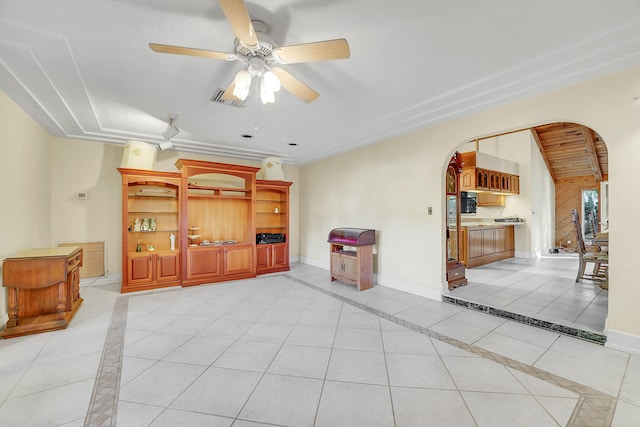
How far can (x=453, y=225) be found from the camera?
15.5 ft

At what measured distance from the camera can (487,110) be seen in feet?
11.6

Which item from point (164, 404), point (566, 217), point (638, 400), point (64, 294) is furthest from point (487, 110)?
point (566, 217)

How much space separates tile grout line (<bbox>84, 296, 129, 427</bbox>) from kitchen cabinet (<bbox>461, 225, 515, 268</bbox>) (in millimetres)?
6260

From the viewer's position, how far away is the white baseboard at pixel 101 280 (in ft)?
16.2

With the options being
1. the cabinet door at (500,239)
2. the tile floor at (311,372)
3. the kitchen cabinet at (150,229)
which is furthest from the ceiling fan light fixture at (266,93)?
the cabinet door at (500,239)

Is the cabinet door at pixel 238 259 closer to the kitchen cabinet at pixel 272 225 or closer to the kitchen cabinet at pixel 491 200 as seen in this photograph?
the kitchen cabinet at pixel 272 225

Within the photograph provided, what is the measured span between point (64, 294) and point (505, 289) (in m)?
6.30

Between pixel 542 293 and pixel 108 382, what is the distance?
5.52m

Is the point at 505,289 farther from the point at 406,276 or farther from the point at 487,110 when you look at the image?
the point at 487,110

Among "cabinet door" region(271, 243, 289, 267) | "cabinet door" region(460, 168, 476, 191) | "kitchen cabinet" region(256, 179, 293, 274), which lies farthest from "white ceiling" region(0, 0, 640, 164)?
"cabinet door" region(460, 168, 476, 191)

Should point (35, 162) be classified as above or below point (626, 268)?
above

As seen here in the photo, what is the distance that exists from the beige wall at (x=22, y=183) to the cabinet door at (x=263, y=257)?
3558 mm

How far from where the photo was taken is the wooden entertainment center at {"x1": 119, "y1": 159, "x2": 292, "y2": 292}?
15.6 ft

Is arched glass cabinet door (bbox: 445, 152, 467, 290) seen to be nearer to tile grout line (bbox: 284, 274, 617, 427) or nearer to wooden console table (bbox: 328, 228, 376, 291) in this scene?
wooden console table (bbox: 328, 228, 376, 291)
